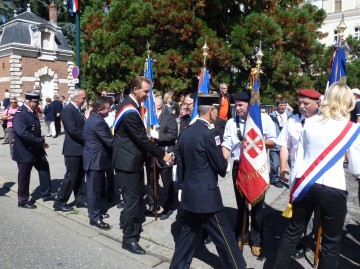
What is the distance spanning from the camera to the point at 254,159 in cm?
441

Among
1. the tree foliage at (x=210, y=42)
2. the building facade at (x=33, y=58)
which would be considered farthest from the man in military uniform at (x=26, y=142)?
the building facade at (x=33, y=58)

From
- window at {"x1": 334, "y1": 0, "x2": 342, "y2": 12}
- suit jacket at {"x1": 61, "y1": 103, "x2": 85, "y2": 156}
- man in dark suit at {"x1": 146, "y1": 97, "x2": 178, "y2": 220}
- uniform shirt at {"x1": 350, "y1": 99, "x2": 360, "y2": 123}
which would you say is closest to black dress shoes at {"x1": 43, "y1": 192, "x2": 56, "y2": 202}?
suit jacket at {"x1": 61, "y1": 103, "x2": 85, "y2": 156}

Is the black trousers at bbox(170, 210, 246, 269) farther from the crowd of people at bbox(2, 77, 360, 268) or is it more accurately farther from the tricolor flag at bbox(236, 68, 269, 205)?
the tricolor flag at bbox(236, 68, 269, 205)

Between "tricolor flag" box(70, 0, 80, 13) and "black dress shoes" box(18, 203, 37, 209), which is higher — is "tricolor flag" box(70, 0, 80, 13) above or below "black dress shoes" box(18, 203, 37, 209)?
above

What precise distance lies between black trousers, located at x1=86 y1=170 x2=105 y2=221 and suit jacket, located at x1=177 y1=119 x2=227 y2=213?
231cm

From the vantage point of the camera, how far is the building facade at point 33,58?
2869 cm

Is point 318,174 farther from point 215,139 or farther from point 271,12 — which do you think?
point 271,12

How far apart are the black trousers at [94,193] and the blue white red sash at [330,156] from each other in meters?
3.44

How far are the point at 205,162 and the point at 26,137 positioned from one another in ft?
12.6

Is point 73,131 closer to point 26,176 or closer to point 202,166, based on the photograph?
point 26,176

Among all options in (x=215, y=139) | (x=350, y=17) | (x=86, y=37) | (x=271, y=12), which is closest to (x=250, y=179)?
(x=215, y=139)

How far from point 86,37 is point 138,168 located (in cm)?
1154

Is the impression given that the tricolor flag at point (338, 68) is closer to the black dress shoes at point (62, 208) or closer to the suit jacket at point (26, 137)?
the black dress shoes at point (62, 208)

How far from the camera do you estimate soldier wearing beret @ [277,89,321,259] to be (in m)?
4.09
